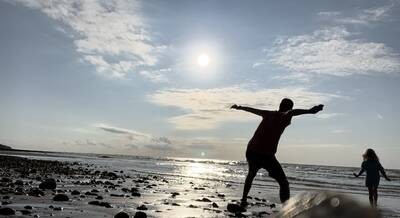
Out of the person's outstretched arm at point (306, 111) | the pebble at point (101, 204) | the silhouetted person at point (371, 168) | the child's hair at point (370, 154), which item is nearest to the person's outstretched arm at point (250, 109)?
the person's outstretched arm at point (306, 111)

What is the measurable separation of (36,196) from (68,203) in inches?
50.6

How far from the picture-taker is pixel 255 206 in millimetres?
13273

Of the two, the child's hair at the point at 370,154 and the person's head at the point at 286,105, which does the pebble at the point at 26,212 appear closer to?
the person's head at the point at 286,105

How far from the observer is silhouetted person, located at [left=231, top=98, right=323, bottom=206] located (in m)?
7.70

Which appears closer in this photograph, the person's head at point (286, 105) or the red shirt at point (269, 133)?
the red shirt at point (269, 133)

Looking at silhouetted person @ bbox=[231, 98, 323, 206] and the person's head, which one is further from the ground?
the person's head

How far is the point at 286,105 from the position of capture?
7.88 m

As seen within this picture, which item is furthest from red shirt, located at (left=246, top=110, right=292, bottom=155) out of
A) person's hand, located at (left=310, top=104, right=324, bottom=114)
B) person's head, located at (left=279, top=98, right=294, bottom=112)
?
person's hand, located at (left=310, top=104, right=324, bottom=114)

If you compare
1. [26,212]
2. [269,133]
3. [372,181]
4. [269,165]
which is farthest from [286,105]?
[372,181]

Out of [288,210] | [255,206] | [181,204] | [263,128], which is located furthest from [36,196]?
[288,210]

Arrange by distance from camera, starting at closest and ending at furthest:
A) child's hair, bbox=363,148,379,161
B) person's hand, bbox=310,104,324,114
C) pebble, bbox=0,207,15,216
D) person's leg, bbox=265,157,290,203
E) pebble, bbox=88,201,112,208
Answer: person's hand, bbox=310,104,324,114
person's leg, bbox=265,157,290,203
pebble, bbox=0,207,15,216
pebble, bbox=88,201,112,208
child's hair, bbox=363,148,379,161

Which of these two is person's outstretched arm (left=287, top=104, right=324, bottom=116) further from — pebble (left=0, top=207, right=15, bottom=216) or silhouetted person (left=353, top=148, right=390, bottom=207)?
silhouetted person (left=353, top=148, right=390, bottom=207)

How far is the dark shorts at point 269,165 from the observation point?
25.1ft

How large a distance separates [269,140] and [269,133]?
0.36ft
